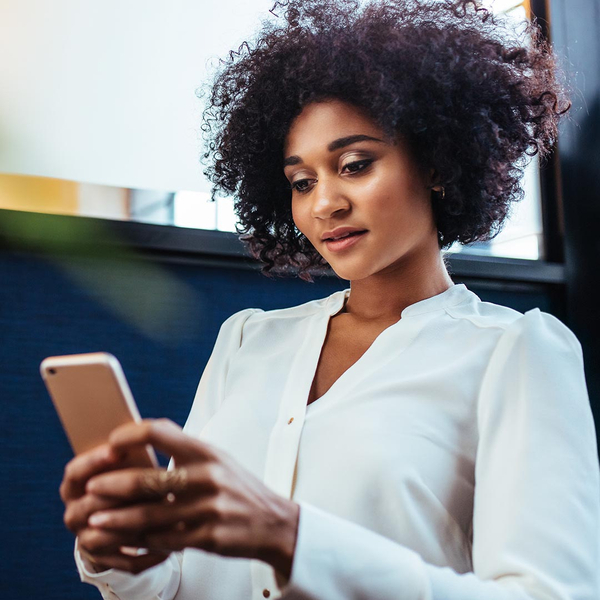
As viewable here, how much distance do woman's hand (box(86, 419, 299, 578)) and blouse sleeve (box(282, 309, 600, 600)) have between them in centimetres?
7

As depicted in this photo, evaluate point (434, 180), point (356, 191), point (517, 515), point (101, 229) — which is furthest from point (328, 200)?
point (101, 229)

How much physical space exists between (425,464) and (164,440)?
41 cm

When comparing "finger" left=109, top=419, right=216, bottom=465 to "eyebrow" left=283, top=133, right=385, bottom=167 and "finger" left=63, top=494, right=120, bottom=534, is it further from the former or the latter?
"eyebrow" left=283, top=133, right=385, bottom=167

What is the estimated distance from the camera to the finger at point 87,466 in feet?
2.03

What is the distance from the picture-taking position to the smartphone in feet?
2.07

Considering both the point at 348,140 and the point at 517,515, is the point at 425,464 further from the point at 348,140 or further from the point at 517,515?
the point at 348,140

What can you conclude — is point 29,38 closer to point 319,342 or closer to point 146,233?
point 146,233

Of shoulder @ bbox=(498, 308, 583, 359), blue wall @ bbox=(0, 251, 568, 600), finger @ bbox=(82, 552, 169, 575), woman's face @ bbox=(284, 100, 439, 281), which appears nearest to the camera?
finger @ bbox=(82, 552, 169, 575)

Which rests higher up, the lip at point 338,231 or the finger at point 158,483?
the lip at point 338,231

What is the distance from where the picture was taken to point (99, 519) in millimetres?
606

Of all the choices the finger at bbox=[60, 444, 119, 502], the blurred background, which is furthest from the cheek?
the finger at bbox=[60, 444, 119, 502]

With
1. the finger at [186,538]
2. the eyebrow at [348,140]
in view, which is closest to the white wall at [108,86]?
the eyebrow at [348,140]

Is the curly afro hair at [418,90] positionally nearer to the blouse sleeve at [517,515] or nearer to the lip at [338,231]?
the lip at [338,231]

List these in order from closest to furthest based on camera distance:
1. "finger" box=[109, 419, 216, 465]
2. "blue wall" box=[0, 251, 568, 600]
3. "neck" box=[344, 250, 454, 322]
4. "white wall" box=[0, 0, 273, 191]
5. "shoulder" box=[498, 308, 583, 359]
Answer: "finger" box=[109, 419, 216, 465] < "shoulder" box=[498, 308, 583, 359] < "neck" box=[344, 250, 454, 322] < "blue wall" box=[0, 251, 568, 600] < "white wall" box=[0, 0, 273, 191]
